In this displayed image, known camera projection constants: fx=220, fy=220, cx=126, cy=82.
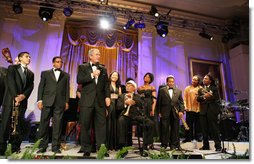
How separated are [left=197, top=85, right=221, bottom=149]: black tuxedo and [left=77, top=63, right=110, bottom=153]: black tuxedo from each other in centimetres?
175

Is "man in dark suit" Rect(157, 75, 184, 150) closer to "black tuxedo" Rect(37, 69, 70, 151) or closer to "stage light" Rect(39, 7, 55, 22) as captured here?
"black tuxedo" Rect(37, 69, 70, 151)

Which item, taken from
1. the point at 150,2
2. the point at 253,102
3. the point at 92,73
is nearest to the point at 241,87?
the point at 253,102

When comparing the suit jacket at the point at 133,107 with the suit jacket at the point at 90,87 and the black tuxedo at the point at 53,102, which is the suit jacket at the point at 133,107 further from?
the black tuxedo at the point at 53,102

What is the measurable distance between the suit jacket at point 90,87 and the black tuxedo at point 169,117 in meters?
1.29

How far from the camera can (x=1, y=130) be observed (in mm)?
2592

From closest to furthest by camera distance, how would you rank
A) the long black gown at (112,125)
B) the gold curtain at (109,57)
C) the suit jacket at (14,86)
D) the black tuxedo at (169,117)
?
1. the suit jacket at (14,86)
2. the long black gown at (112,125)
3. the black tuxedo at (169,117)
4. the gold curtain at (109,57)

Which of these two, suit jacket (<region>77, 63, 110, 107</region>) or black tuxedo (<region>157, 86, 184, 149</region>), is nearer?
suit jacket (<region>77, 63, 110, 107</region>)

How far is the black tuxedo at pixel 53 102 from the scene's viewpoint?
285 centimetres

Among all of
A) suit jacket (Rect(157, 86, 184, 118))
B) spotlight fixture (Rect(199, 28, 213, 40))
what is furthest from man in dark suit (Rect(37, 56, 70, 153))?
spotlight fixture (Rect(199, 28, 213, 40))

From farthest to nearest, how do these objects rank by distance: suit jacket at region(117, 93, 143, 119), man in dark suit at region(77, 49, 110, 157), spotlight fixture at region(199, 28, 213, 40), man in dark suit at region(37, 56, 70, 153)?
spotlight fixture at region(199, 28, 213, 40) < suit jacket at region(117, 93, 143, 119) < man in dark suit at region(37, 56, 70, 153) < man in dark suit at region(77, 49, 110, 157)

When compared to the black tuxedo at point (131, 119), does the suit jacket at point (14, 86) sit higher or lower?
higher

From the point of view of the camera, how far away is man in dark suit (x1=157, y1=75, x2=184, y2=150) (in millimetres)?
3578

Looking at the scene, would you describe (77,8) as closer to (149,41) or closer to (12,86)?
(149,41)

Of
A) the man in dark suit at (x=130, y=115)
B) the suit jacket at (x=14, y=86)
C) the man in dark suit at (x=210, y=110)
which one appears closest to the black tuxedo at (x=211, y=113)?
the man in dark suit at (x=210, y=110)
